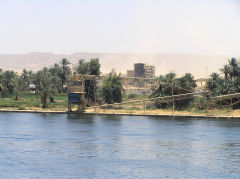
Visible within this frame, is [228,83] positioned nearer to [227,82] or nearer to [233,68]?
[227,82]

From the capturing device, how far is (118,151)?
6712 centimetres

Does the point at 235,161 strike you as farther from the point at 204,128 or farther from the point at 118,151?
the point at 204,128

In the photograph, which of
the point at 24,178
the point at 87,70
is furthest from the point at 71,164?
the point at 87,70

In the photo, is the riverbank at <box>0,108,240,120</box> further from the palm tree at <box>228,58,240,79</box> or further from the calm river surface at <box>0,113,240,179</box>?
the calm river surface at <box>0,113,240,179</box>

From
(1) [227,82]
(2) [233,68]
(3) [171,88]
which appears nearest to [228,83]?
(1) [227,82]

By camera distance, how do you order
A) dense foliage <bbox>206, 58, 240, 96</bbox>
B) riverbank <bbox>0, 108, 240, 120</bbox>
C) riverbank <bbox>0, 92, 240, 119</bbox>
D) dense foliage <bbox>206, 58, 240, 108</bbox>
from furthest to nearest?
dense foliage <bbox>206, 58, 240, 96</bbox> < dense foliage <bbox>206, 58, 240, 108</bbox> < riverbank <bbox>0, 92, 240, 119</bbox> < riverbank <bbox>0, 108, 240, 120</bbox>

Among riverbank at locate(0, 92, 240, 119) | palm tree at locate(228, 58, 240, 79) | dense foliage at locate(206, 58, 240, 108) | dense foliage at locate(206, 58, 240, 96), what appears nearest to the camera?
riverbank at locate(0, 92, 240, 119)

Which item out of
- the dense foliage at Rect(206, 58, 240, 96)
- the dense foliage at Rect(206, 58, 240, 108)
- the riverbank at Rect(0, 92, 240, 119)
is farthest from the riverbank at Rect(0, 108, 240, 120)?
the dense foliage at Rect(206, 58, 240, 96)

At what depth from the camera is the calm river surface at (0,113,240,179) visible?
52.8m

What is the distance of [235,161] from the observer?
2355 inches

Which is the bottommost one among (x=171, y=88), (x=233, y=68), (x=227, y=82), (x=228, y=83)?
(x=171, y=88)

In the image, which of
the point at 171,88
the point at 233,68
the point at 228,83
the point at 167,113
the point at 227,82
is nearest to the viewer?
the point at 228,83

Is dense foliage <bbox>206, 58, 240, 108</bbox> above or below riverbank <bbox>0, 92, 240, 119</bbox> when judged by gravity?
above

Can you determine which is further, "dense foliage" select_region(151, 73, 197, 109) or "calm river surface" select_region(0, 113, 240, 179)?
"dense foliage" select_region(151, 73, 197, 109)
